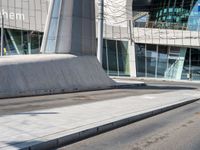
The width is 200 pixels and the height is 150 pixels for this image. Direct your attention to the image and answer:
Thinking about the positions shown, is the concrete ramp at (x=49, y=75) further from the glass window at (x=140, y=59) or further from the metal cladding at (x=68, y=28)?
the glass window at (x=140, y=59)

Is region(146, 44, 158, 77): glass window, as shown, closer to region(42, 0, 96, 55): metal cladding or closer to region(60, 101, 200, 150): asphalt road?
region(42, 0, 96, 55): metal cladding

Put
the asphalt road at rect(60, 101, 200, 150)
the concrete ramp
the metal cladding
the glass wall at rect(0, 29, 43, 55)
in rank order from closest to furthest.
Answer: the asphalt road at rect(60, 101, 200, 150) → the concrete ramp → the metal cladding → the glass wall at rect(0, 29, 43, 55)

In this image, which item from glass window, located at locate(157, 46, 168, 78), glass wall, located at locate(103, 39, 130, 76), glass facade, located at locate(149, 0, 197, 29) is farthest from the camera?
glass wall, located at locate(103, 39, 130, 76)

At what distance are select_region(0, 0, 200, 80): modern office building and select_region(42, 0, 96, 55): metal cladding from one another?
79.7 ft

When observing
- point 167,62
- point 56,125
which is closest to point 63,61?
point 56,125

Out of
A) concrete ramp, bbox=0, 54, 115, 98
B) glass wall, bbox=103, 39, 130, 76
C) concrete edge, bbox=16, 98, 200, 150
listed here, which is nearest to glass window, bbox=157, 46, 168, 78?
glass wall, bbox=103, 39, 130, 76

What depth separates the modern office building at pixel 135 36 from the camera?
163 feet

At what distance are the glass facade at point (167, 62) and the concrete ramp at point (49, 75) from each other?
24.5 meters

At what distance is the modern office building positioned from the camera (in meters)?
49.8

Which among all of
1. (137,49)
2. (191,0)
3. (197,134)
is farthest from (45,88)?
(191,0)

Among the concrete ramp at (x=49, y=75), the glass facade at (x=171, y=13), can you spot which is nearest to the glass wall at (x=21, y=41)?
the glass facade at (x=171, y=13)

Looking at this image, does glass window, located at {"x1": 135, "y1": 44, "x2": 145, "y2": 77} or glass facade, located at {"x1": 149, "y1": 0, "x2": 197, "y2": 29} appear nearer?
glass facade, located at {"x1": 149, "y1": 0, "x2": 197, "y2": 29}

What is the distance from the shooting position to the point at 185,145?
8.29m

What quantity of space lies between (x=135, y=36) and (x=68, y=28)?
2594 centimetres
